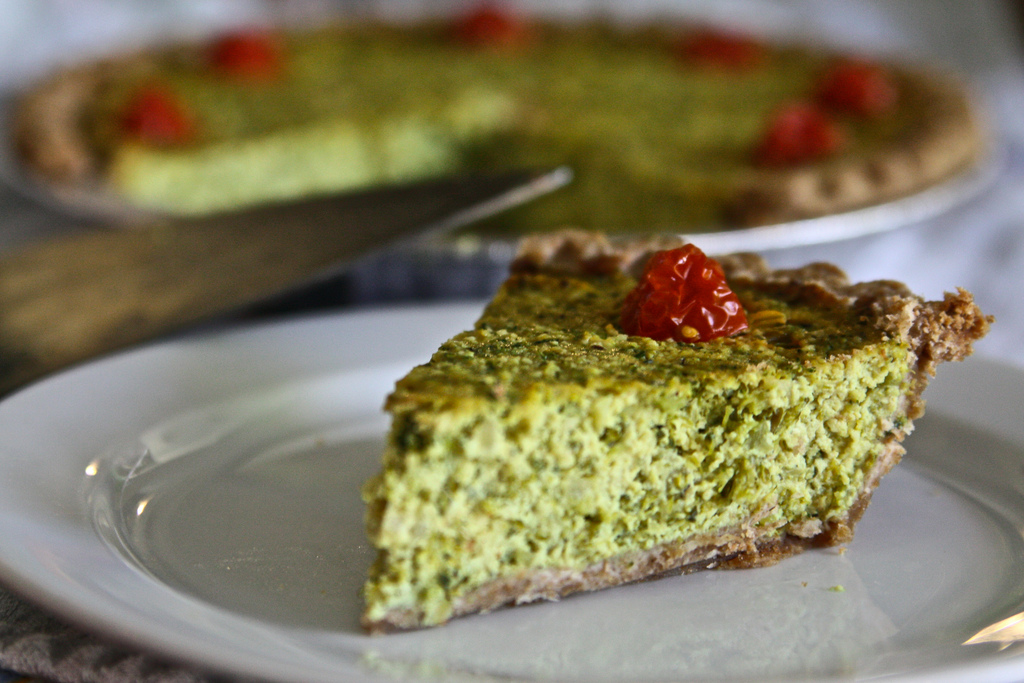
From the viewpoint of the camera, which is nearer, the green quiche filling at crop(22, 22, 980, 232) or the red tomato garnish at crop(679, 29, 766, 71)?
the green quiche filling at crop(22, 22, 980, 232)

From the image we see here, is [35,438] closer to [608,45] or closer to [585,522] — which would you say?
[585,522]

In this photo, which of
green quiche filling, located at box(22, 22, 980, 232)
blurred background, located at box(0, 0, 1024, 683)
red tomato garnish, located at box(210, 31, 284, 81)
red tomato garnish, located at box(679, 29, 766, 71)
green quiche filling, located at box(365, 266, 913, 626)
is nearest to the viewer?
green quiche filling, located at box(365, 266, 913, 626)

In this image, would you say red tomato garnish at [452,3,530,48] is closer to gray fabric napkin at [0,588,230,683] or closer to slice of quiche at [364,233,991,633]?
slice of quiche at [364,233,991,633]

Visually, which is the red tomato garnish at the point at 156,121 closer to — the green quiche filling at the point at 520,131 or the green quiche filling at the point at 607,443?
the green quiche filling at the point at 520,131

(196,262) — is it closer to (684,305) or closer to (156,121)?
(156,121)

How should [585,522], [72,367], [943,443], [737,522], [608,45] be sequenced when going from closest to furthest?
[585,522], [737,522], [943,443], [72,367], [608,45]

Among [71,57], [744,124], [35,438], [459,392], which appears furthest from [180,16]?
[459,392]

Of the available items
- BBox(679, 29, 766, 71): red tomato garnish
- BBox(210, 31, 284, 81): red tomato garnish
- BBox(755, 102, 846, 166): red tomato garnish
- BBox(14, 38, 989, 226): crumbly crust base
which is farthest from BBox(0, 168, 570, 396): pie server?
BBox(679, 29, 766, 71): red tomato garnish

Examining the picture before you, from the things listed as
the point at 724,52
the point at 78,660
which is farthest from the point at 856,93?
the point at 78,660
